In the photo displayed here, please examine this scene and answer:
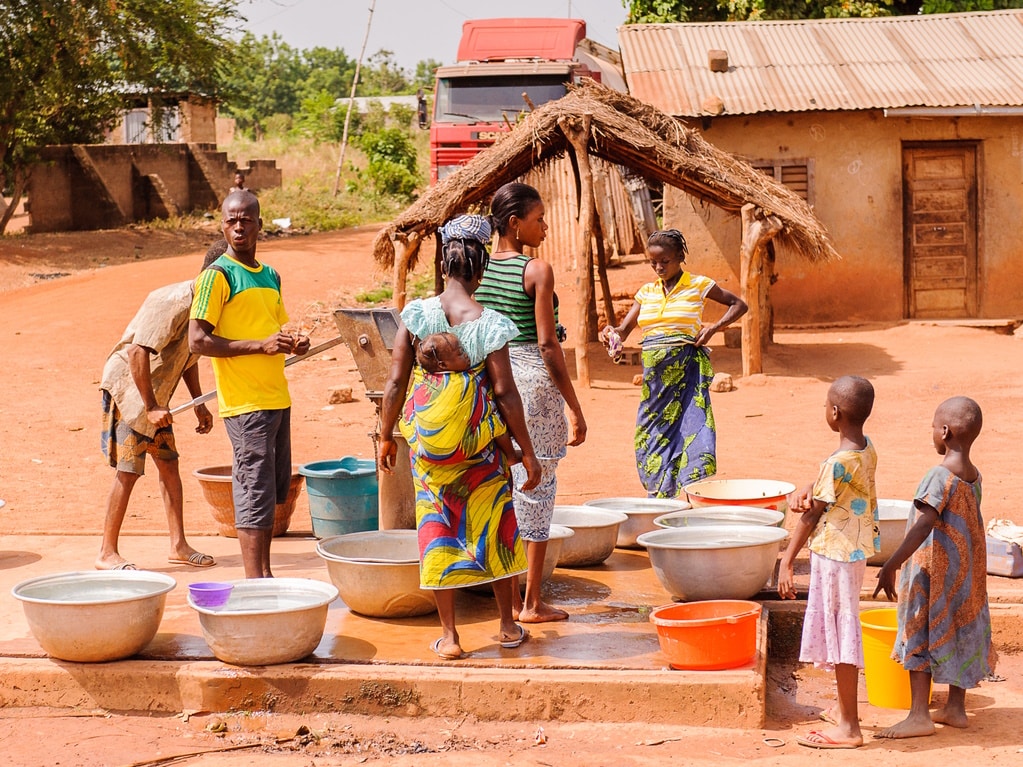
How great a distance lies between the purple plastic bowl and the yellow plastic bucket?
227 cm

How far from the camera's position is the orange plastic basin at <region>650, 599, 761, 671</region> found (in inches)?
160

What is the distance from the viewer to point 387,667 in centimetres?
418

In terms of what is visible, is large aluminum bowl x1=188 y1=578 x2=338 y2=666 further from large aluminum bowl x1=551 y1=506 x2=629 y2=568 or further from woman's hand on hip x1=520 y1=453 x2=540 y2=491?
large aluminum bowl x1=551 y1=506 x2=629 y2=568

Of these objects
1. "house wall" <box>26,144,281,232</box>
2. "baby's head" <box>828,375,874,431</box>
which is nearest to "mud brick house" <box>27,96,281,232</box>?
"house wall" <box>26,144,281,232</box>

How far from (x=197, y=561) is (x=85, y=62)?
16289 millimetres

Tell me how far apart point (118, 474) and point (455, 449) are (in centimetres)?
210

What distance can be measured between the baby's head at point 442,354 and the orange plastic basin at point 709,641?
111cm

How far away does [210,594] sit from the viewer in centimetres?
430

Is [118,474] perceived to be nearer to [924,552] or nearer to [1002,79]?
[924,552]

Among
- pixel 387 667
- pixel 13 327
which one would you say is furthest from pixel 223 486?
pixel 13 327

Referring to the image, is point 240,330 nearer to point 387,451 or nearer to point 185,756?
point 387,451

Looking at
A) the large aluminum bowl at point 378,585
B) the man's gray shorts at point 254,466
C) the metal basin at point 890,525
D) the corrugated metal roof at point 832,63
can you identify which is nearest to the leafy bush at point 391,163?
the corrugated metal roof at point 832,63

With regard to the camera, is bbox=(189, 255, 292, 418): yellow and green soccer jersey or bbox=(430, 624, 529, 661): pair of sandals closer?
bbox=(430, 624, 529, 661): pair of sandals

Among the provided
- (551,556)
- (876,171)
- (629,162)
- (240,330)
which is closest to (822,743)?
(551,556)
